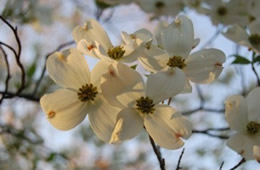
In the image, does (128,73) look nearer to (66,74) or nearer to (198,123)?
(66,74)

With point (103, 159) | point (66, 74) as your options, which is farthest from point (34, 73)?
point (103, 159)

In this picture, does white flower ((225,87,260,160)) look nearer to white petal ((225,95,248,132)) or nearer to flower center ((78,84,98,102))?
white petal ((225,95,248,132))

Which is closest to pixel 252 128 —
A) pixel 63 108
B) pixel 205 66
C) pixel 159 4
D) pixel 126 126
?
pixel 205 66

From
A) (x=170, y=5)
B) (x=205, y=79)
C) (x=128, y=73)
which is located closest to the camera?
(x=128, y=73)

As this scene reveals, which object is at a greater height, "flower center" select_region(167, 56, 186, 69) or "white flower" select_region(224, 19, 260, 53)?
"white flower" select_region(224, 19, 260, 53)

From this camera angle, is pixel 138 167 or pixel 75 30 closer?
pixel 75 30

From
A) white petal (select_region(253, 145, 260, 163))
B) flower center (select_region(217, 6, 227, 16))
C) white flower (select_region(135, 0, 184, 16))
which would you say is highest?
white flower (select_region(135, 0, 184, 16))

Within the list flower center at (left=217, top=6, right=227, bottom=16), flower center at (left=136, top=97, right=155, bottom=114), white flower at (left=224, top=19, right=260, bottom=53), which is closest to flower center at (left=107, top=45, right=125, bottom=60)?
flower center at (left=136, top=97, right=155, bottom=114)

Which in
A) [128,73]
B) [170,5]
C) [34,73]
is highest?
[170,5]
